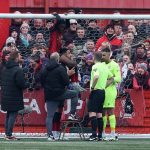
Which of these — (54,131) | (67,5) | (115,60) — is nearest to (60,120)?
(54,131)

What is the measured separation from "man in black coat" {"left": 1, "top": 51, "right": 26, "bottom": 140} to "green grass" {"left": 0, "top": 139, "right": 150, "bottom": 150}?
480 mm

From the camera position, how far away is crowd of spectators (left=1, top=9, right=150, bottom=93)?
20672 millimetres

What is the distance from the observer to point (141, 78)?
2136cm

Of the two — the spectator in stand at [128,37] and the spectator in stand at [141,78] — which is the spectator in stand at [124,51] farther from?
→ the spectator in stand at [141,78]

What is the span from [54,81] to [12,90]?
2.79 feet

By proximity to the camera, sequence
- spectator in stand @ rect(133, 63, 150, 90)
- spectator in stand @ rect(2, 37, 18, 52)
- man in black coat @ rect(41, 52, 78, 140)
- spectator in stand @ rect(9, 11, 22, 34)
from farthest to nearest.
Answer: spectator in stand @ rect(133, 63, 150, 90), spectator in stand @ rect(9, 11, 22, 34), spectator in stand @ rect(2, 37, 18, 52), man in black coat @ rect(41, 52, 78, 140)

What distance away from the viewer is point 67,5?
93.4 ft

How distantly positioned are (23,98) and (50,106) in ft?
2.88

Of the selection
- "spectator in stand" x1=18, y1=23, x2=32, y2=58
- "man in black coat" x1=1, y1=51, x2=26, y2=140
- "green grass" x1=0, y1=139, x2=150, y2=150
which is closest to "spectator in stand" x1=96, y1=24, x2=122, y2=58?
"spectator in stand" x1=18, y1=23, x2=32, y2=58

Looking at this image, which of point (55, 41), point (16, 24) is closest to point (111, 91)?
point (55, 41)

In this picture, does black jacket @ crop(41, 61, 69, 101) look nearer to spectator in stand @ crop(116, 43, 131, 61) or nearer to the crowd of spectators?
the crowd of spectators

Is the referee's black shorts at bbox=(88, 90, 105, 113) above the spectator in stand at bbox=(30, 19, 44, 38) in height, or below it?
below

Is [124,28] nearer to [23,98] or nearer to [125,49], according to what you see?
[125,49]

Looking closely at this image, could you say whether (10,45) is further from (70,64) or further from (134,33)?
(134,33)
